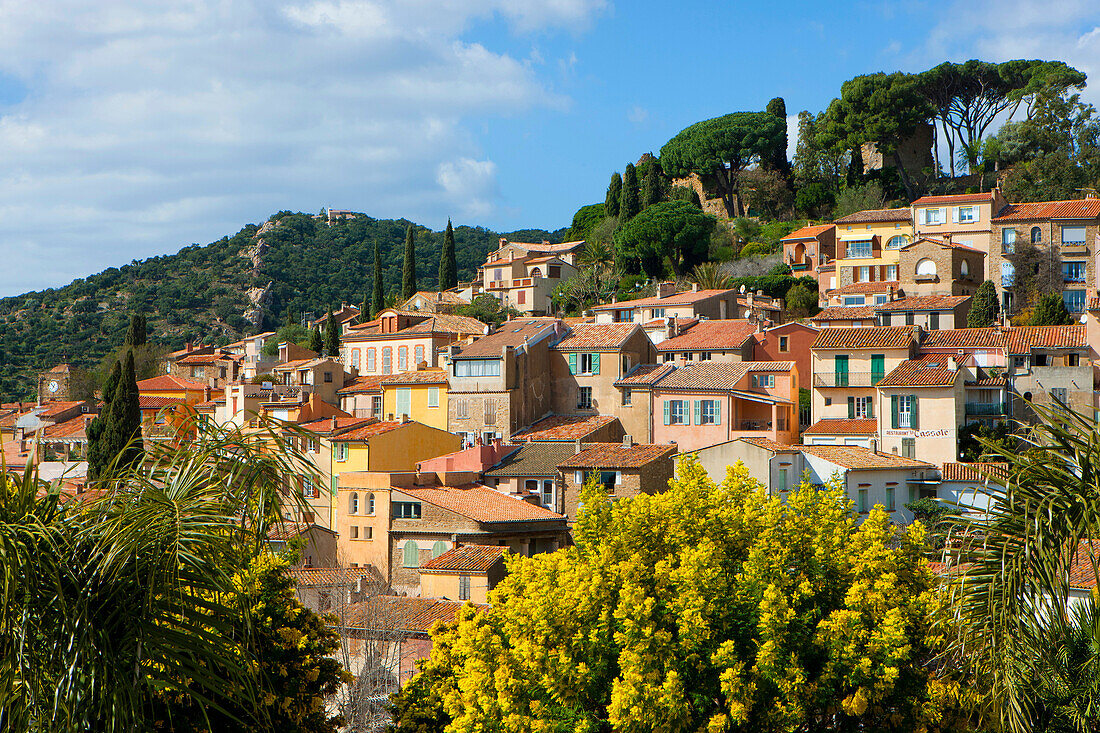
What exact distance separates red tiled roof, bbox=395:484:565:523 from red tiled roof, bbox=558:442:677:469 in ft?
7.65

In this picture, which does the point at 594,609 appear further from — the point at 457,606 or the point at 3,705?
the point at 457,606

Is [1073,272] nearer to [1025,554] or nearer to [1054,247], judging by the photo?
[1054,247]

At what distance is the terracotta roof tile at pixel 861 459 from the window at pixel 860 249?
32110 mm

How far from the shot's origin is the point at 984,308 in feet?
201

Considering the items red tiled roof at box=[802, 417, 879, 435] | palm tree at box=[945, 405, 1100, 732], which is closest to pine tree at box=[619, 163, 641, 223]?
red tiled roof at box=[802, 417, 879, 435]

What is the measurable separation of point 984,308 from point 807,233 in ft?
70.7

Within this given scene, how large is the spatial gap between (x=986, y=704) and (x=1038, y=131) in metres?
84.5

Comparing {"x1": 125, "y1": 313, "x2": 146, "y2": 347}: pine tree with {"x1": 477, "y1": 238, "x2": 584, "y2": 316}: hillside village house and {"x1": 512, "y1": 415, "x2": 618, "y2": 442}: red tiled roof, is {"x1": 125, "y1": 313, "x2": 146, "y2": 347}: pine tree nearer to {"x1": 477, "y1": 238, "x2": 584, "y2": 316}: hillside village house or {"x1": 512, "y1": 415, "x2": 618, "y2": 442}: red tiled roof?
{"x1": 477, "y1": 238, "x2": 584, "y2": 316}: hillside village house

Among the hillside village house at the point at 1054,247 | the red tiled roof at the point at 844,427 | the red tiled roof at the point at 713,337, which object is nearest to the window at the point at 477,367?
the red tiled roof at the point at 713,337

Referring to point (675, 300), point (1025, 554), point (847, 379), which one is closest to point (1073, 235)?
point (675, 300)

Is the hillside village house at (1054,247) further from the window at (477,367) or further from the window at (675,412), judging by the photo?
the window at (477,367)

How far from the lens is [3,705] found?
7355 millimetres

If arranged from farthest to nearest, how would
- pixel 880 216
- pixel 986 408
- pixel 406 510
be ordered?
pixel 880 216
pixel 986 408
pixel 406 510

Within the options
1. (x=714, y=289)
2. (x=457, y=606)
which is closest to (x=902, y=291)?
(x=714, y=289)
